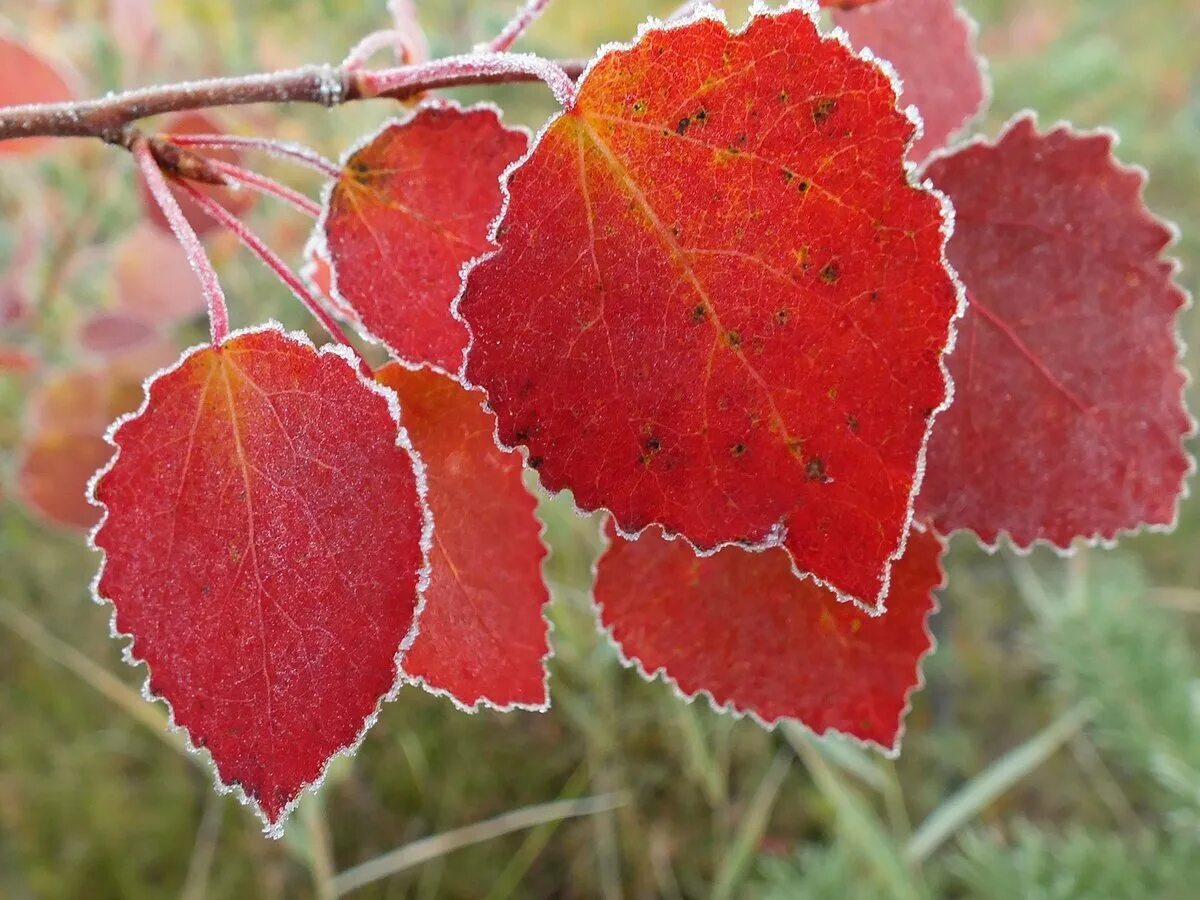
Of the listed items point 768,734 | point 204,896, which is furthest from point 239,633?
point 768,734

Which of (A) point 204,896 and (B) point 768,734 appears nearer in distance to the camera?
(A) point 204,896

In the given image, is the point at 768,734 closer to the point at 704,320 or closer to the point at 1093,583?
the point at 1093,583

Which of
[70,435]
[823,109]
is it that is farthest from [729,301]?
[70,435]

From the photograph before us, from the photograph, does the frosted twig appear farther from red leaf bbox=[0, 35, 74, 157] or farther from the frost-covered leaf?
the frost-covered leaf

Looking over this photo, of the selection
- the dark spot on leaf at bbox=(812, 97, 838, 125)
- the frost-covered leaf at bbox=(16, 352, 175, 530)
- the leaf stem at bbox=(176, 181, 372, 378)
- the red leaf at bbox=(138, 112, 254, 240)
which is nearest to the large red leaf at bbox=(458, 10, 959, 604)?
the dark spot on leaf at bbox=(812, 97, 838, 125)

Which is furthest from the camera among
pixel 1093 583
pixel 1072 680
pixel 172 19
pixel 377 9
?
pixel 172 19

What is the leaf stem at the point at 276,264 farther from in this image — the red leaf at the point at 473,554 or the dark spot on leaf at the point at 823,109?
the dark spot on leaf at the point at 823,109

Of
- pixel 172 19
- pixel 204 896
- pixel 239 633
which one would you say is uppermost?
pixel 172 19

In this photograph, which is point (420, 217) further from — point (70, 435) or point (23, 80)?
point (70, 435)
